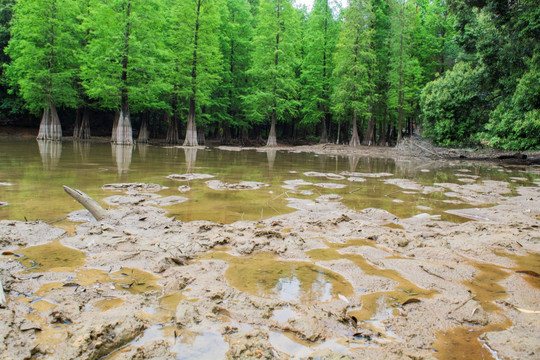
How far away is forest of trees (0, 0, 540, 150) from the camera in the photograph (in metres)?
14.8

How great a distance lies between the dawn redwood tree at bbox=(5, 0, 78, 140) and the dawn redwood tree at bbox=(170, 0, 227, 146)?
333 inches

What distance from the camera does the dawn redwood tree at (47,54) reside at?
1044 inches

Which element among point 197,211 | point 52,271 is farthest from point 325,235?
point 52,271

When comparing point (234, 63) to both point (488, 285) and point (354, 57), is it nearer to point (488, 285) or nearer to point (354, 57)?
point (354, 57)

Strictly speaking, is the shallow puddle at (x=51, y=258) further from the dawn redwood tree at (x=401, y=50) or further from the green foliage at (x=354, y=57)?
the dawn redwood tree at (x=401, y=50)

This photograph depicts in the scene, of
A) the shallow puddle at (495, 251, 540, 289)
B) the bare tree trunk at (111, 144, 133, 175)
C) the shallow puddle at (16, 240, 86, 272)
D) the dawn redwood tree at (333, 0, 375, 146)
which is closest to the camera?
the shallow puddle at (16, 240, 86, 272)

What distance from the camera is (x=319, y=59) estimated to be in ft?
118

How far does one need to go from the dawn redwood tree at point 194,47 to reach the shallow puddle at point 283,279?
2522 cm

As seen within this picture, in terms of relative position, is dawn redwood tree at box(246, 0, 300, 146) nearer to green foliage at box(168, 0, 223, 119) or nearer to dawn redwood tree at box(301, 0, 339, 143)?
dawn redwood tree at box(301, 0, 339, 143)

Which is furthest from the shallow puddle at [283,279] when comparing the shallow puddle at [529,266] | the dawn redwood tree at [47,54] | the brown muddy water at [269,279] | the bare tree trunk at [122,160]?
the dawn redwood tree at [47,54]

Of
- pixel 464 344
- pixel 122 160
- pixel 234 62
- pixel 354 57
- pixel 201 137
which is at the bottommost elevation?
pixel 464 344

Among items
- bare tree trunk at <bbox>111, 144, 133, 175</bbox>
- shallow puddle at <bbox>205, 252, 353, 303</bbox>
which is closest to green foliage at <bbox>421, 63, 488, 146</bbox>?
bare tree trunk at <bbox>111, 144, 133, 175</bbox>

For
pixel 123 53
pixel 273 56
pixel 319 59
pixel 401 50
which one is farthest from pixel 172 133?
pixel 401 50

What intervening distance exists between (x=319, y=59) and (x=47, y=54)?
80.1 ft
